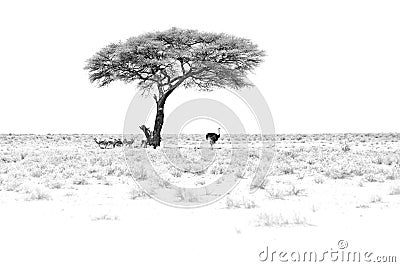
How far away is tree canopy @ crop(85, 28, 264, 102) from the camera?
32.7 metres

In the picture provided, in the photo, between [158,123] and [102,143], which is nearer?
[158,123]

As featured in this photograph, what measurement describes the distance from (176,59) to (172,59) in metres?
0.40

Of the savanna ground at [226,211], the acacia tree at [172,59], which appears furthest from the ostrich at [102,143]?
the savanna ground at [226,211]

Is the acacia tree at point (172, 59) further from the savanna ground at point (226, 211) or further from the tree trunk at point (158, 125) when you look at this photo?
the savanna ground at point (226, 211)

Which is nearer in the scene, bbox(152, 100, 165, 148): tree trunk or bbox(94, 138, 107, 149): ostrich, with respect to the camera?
bbox(152, 100, 165, 148): tree trunk

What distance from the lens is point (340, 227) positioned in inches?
303

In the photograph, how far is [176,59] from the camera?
32938 millimetres

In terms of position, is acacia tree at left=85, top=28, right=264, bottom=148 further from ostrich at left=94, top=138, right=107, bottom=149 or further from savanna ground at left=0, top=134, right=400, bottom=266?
savanna ground at left=0, top=134, right=400, bottom=266

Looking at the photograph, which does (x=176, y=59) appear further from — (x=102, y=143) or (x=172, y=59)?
(x=102, y=143)

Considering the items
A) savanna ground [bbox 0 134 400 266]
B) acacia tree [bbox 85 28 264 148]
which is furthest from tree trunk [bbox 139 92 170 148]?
savanna ground [bbox 0 134 400 266]

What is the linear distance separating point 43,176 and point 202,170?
595 cm

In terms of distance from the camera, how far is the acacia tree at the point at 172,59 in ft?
107

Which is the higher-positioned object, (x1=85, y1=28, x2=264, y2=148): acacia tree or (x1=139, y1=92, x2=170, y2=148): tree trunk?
(x1=85, y1=28, x2=264, y2=148): acacia tree

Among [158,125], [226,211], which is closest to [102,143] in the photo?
[158,125]
